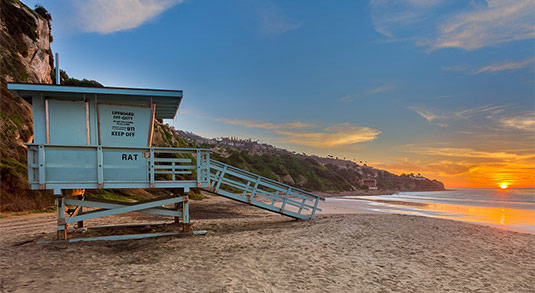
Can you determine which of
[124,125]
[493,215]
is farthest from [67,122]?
[493,215]

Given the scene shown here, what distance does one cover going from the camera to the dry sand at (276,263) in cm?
579

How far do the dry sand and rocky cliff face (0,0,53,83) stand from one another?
69.6 ft

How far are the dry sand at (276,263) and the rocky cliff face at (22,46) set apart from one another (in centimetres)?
2122

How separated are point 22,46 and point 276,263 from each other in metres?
34.4

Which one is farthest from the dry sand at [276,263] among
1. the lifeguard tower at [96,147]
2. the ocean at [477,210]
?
the ocean at [477,210]

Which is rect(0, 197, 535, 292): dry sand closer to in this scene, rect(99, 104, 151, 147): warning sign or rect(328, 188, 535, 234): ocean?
rect(99, 104, 151, 147): warning sign

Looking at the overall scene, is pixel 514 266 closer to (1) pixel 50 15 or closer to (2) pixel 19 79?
(2) pixel 19 79

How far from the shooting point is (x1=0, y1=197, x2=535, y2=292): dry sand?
19.0 feet

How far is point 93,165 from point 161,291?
5946 mm

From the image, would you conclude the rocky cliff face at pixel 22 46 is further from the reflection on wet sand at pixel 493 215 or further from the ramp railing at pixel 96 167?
the reflection on wet sand at pixel 493 215

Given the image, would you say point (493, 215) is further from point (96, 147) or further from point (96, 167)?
point (96, 147)

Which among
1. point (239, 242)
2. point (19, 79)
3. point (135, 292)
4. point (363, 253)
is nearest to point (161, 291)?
point (135, 292)

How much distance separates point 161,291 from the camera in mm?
5328

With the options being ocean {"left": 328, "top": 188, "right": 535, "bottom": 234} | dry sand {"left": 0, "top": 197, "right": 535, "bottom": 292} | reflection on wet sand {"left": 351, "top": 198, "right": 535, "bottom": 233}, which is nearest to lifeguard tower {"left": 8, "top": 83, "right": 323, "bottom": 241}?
dry sand {"left": 0, "top": 197, "right": 535, "bottom": 292}
